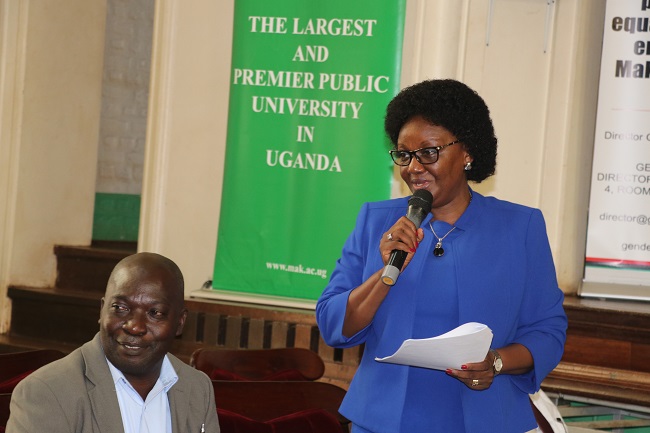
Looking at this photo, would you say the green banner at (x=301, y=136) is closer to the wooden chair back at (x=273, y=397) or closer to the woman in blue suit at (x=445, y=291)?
the wooden chair back at (x=273, y=397)

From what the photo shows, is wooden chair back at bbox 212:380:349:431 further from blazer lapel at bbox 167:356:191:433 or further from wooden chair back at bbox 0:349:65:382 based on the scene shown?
blazer lapel at bbox 167:356:191:433

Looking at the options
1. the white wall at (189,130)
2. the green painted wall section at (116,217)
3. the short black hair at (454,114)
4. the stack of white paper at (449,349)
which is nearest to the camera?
the stack of white paper at (449,349)

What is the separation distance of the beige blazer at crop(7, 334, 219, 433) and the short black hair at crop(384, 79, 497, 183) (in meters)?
0.81

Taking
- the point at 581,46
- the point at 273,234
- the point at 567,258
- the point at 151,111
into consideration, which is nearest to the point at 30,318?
the point at 151,111

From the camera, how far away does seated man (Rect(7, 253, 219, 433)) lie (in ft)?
5.55

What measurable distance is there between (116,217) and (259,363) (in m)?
4.21

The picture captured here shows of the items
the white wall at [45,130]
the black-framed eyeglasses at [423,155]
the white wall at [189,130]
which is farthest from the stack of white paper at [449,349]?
the white wall at [45,130]

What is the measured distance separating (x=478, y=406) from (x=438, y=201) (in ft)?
1.49

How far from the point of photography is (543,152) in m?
4.92

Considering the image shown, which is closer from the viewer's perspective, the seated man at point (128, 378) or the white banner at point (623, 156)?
the seated man at point (128, 378)

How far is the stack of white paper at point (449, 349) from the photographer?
1.79 meters

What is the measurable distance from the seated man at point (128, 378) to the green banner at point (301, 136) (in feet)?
10.0

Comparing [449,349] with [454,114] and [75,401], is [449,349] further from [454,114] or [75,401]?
[75,401]

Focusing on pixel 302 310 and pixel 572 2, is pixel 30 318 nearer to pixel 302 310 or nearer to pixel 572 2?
pixel 302 310
